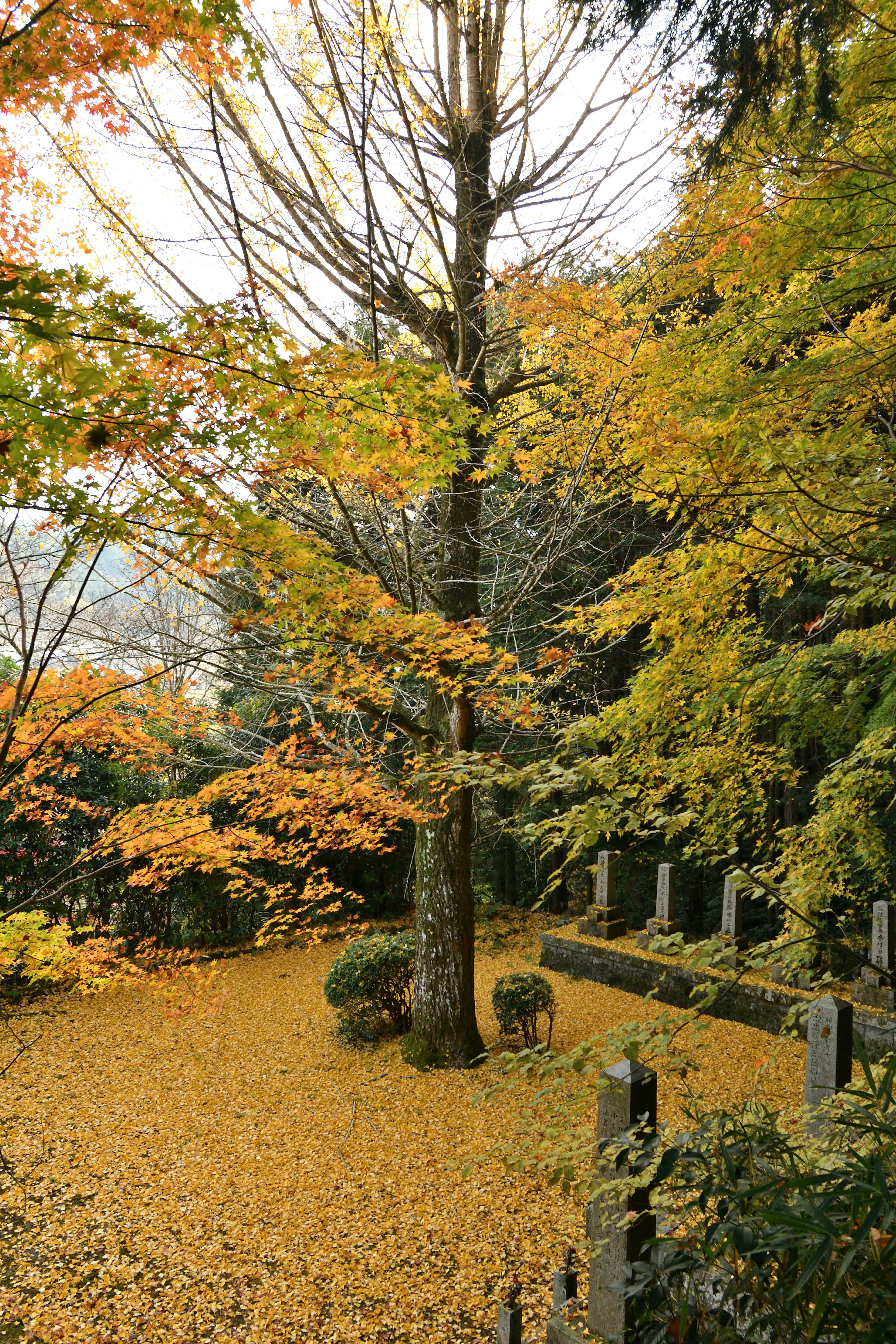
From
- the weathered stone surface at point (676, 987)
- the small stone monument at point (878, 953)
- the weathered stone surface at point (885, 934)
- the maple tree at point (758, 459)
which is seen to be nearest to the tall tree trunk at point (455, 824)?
the maple tree at point (758, 459)

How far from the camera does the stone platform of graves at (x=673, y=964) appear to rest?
7.76 metres

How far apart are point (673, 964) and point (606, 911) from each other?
1.59m

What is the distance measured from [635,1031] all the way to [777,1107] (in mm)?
4872

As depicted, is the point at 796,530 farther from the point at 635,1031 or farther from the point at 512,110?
the point at 512,110

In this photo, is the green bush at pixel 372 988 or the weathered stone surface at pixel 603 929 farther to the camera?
the weathered stone surface at pixel 603 929

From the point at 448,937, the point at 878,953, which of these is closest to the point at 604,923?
the point at 878,953

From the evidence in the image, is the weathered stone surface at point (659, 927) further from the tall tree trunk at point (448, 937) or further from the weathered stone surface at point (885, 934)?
the tall tree trunk at point (448, 937)

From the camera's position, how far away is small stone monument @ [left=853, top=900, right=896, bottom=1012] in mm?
7922

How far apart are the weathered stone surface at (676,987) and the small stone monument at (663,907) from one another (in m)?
0.53

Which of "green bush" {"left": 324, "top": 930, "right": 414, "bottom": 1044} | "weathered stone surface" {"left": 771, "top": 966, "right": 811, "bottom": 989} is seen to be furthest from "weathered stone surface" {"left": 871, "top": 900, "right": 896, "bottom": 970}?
"green bush" {"left": 324, "top": 930, "right": 414, "bottom": 1044}

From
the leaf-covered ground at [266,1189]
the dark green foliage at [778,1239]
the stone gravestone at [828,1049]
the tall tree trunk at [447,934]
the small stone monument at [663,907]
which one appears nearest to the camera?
the dark green foliage at [778,1239]

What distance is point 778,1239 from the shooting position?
1823 millimetres

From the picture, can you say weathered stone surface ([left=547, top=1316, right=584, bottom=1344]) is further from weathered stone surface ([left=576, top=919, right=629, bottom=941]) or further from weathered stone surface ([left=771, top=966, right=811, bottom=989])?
weathered stone surface ([left=576, top=919, right=629, bottom=941])

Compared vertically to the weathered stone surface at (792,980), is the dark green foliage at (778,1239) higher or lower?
higher
